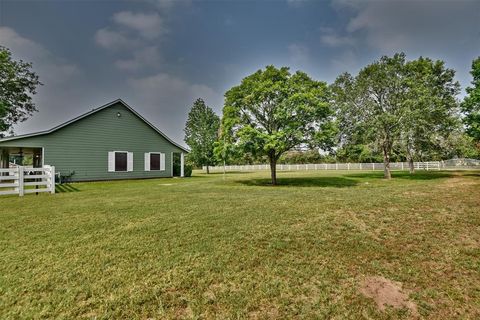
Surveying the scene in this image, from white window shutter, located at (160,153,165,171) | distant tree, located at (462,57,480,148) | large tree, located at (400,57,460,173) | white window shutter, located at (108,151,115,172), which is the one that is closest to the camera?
distant tree, located at (462,57,480,148)

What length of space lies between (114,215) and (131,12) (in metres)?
13.3

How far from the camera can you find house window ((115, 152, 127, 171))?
18688 millimetres

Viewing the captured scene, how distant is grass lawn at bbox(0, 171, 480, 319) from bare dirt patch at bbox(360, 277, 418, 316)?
77 millimetres

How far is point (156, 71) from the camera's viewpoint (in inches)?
816

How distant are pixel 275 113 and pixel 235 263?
11992 mm

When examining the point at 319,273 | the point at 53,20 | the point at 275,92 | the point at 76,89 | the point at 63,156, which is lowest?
the point at 319,273

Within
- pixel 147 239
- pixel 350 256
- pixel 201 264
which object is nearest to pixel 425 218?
pixel 350 256

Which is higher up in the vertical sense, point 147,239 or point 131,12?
point 131,12

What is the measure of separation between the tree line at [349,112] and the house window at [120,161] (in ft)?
23.2

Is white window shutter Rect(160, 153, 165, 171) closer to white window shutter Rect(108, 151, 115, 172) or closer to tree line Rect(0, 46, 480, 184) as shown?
white window shutter Rect(108, 151, 115, 172)

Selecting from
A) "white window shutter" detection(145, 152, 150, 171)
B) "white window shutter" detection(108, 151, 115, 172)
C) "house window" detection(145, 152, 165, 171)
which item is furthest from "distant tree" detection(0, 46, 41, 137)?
"house window" detection(145, 152, 165, 171)

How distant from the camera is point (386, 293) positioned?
2.92 meters

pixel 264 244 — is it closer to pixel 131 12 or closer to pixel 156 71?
pixel 131 12

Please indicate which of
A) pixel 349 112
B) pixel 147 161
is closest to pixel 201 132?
pixel 147 161
